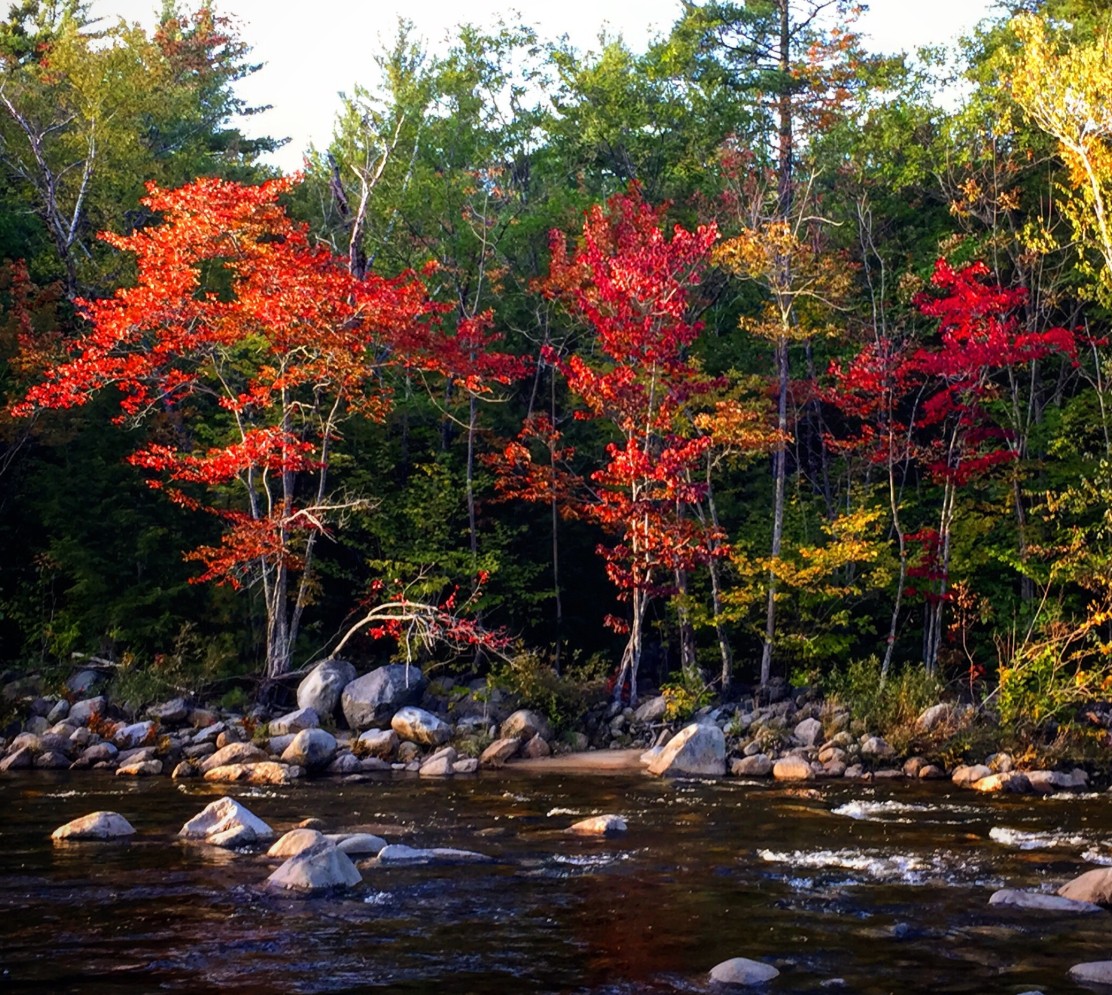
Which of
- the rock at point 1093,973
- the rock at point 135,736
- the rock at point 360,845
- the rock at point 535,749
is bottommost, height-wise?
the rock at point 535,749

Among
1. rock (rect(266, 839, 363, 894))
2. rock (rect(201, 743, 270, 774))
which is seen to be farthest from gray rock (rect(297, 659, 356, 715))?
rock (rect(266, 839, 363, 894))

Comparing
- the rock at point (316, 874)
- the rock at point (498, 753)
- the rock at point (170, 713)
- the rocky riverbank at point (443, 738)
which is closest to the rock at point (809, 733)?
the rocky riverbank at point (443, 738)

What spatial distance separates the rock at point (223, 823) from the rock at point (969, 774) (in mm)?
8762

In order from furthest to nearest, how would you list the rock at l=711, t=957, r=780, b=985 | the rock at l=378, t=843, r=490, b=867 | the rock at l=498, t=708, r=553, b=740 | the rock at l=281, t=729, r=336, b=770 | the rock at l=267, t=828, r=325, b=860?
the rock at l=498, t=708, r=553, b=740 → the rock at l=281, t=729, r=336, b=770 → the rock at l=378, t=843, r=490, b=867 → the rock at l=267, t=828, r=325, b=860 → the rock at l=711, t=957, r=780, b=985

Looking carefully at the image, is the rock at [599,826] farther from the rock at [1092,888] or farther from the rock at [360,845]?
the rock at [1092,888]

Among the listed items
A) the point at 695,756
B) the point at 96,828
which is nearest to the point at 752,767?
the point at 695,756

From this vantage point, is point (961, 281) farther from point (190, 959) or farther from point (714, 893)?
point (190, 959)

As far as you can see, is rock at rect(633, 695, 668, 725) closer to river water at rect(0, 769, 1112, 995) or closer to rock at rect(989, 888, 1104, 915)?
river water at rect(0, 769, 1112, 995)

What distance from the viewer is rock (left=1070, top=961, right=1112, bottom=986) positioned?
24.3ft

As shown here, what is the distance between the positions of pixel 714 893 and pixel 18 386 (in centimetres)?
1647

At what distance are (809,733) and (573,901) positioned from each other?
9.63m

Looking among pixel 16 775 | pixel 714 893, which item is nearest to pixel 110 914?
pixel 714 893

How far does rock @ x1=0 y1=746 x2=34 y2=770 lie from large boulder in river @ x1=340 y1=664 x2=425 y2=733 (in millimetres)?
4462

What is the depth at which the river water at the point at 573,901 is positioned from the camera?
7.58 metres
